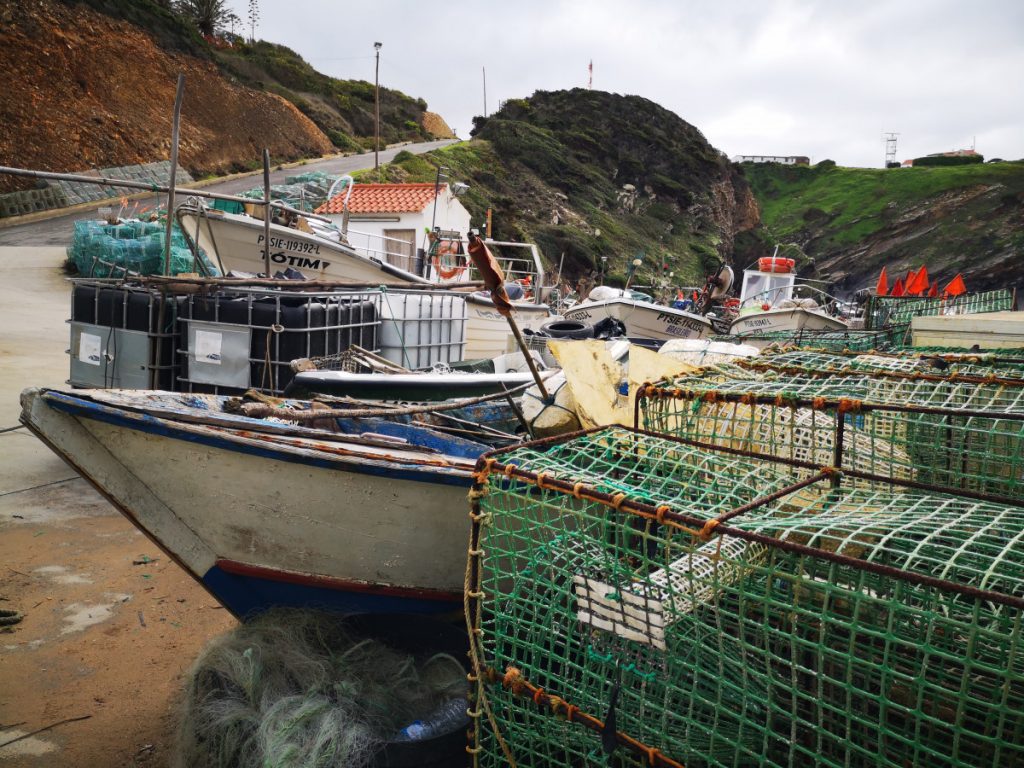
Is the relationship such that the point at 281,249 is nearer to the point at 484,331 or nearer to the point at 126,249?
the point at 484,331

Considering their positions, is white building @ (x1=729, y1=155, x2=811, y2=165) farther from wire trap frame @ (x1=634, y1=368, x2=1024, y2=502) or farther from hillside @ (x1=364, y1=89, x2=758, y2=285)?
wire trap frame @ (x1=634, y1=368, x2=1024, y2=502)

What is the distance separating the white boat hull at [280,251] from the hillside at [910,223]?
5072 centimetres

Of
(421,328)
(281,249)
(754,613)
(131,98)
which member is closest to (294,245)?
(281,249)

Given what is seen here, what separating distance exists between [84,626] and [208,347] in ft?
6.97

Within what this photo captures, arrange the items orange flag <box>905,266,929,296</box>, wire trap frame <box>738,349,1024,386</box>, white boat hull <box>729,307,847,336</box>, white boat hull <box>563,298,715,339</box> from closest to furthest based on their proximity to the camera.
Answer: wire trap frame <box>738,349,1024,386</box>, white boat hull <box>563,298,715,339</box>, white boat hull <box>729,307,847,336</box>, orange flag <box>905,266,929,296</box>

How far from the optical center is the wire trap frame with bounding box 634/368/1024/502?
2711 mm

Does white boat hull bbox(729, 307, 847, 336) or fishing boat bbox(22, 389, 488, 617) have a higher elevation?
white boat hull bbox(729, 307, 847, 336)

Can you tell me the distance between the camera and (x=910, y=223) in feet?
190

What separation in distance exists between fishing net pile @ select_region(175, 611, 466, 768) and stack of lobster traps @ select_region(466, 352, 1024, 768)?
0.43 metres

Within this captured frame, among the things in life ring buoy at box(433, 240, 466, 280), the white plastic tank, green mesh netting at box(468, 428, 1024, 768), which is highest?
life ring buoy at box(433, 240, 466, 280)

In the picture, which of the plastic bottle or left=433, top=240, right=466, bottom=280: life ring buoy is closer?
the plastic bottle

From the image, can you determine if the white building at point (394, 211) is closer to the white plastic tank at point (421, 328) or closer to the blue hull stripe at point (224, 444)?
the white plastic tank at point (421, 328)

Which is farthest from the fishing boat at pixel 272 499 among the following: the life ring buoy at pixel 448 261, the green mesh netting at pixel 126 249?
the green mesh netting at pixel 126 249

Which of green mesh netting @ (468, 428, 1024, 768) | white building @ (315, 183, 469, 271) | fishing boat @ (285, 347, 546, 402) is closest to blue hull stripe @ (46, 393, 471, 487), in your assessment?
green mesh netting @ (468, 428, 1024, 768)
